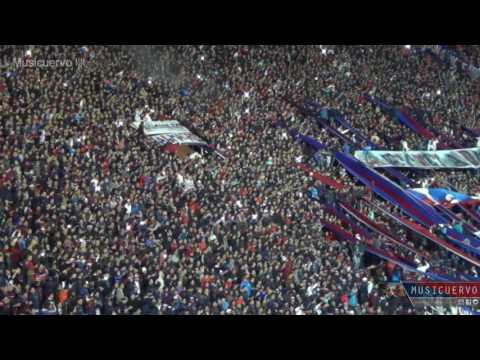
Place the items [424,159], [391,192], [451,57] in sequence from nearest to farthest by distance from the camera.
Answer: [391,192] → [424,159] → [451,57]

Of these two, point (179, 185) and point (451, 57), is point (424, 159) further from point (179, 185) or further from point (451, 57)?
point (179, 185)

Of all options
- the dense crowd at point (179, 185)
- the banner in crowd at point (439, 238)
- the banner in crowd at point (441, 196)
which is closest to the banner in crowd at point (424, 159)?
the dense crowd at point (179, 185)

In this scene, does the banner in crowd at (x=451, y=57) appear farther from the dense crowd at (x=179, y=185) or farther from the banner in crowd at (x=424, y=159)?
the banner in crowd at (x=424, y=159)

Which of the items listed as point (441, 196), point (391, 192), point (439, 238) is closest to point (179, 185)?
point (391, 192)

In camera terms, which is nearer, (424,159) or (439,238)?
(439,238)

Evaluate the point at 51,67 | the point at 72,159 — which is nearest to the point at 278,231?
the point at 72,159

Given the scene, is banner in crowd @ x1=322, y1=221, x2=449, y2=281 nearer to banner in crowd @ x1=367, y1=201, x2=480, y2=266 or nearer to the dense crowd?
the dense crowd

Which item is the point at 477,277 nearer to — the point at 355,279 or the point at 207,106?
the point at 355,279
